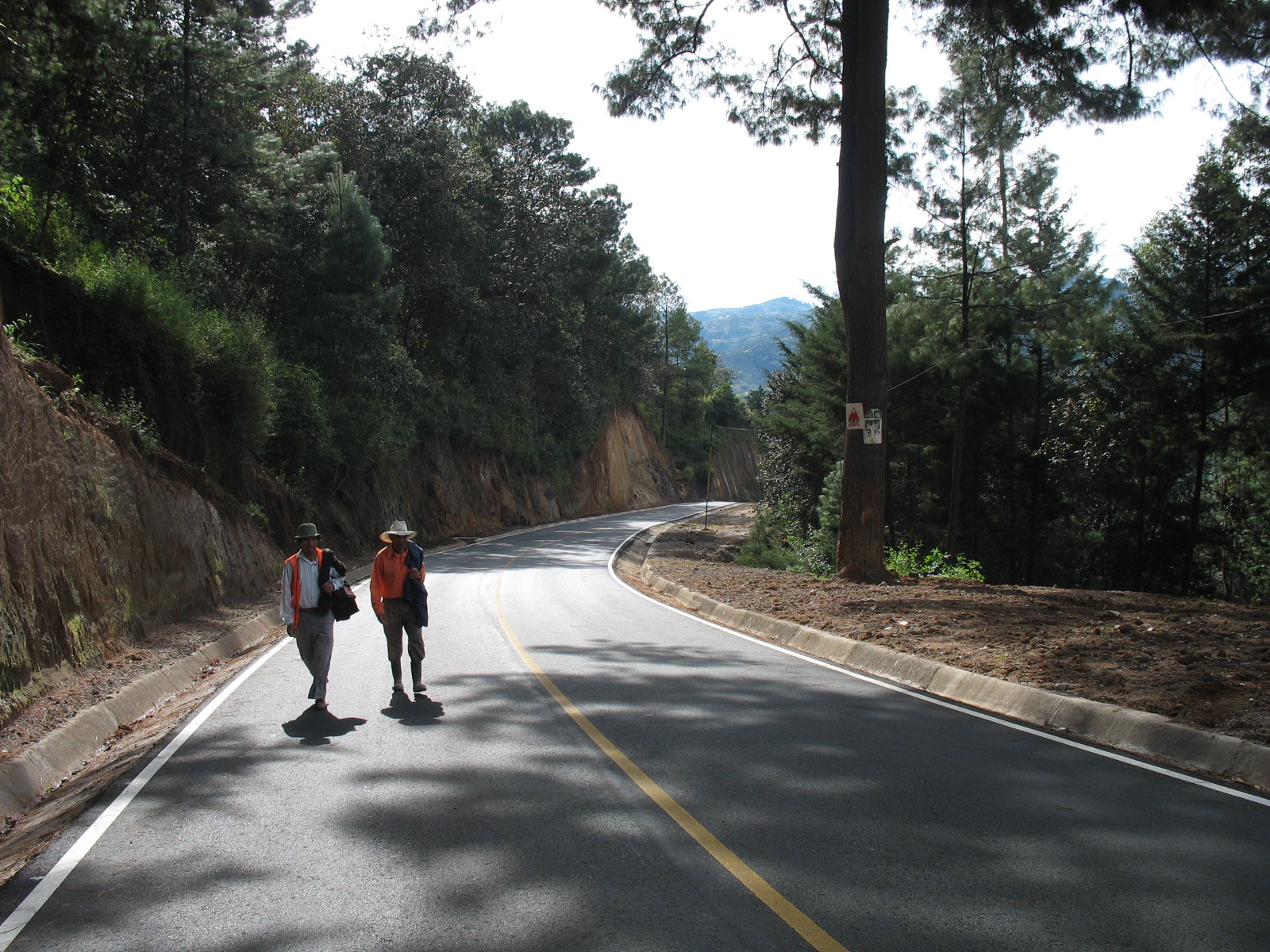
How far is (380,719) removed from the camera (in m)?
8.30

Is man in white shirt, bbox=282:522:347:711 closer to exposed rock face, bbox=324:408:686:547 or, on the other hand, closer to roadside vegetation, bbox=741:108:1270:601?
roadside vegetation, bbox=741:108:1270:601

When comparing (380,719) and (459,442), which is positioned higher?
(459,442)

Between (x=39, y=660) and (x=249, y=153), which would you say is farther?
(x=249, y=153)

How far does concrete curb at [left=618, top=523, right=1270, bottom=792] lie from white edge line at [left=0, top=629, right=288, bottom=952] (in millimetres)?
6697

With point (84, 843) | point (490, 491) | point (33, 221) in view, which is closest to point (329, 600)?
point (84, 843)

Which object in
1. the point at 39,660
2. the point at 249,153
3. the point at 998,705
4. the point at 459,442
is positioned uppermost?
the point at 249,153

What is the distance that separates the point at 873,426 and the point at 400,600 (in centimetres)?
960

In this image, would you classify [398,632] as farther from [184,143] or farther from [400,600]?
[184,143]

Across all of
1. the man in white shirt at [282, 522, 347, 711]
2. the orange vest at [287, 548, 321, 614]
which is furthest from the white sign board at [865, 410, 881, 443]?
the orange vest at [287, 548, 321, 614]

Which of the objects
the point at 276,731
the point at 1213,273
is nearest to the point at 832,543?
the point at 1213,273

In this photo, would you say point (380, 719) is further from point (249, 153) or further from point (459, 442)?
A: point (459, 442)

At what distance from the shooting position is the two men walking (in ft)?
29.2

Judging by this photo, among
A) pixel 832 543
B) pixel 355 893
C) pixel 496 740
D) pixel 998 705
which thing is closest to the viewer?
pixel 355 893

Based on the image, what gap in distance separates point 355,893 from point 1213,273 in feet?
95.7
